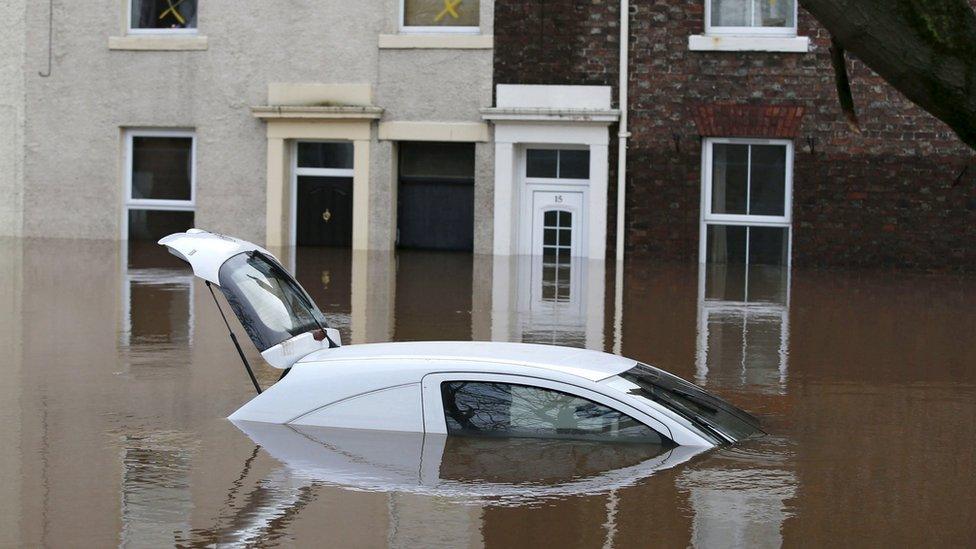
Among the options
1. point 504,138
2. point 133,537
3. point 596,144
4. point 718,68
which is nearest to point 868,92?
point 718,68

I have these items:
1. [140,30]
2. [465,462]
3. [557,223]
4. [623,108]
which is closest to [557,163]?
[557,223]

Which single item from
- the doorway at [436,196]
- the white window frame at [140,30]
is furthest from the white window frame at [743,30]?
the white window frame at [140,30]

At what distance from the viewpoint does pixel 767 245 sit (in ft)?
75.2

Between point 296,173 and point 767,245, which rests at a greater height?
point 296,173

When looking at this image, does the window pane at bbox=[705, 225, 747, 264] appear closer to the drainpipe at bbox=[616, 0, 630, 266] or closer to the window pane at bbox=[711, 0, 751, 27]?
the drainpipe at bbox=[616, 0, 630, 266]

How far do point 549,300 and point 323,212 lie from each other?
25.7 feet

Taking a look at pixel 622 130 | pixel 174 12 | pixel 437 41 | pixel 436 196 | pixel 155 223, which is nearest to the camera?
pixel 622 130

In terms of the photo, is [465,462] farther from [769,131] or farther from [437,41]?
[437,41]

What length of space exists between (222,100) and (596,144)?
247 inches

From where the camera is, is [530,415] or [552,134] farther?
[552,134]

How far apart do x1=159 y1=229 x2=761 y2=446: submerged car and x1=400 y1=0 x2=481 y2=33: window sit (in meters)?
15.8

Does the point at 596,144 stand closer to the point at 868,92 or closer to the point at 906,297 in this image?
the point at 868,92

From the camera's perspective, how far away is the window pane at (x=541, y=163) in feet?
77.6

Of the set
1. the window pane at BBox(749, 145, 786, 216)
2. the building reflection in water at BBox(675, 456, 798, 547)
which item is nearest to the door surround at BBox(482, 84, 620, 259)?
the window pane at BBox(749, 145, 786, 216)
